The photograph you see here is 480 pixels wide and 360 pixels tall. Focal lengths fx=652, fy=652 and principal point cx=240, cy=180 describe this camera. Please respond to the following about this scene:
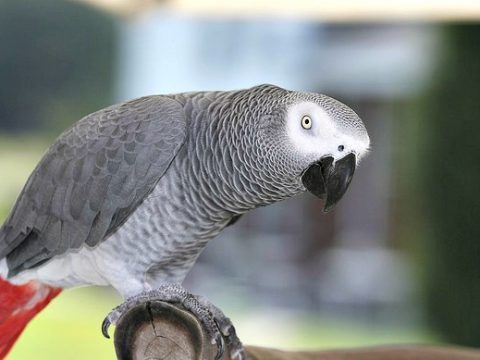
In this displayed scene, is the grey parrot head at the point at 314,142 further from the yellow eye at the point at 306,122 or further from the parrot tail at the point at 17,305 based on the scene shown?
the parrot tail at the point at 17,305

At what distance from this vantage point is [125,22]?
2691 mm

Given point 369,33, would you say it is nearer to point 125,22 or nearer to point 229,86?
point 229,86

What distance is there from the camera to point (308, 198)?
2.75 metres

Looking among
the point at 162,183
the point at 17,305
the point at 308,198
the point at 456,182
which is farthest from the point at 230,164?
the point at 456,182

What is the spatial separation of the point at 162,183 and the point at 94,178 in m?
0.11

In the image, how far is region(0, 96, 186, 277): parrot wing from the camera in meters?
1.02

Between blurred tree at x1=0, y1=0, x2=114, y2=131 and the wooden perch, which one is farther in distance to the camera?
blurred tree at x1=0, y1=0, x2=114, y2=131

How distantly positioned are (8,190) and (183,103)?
1.19m

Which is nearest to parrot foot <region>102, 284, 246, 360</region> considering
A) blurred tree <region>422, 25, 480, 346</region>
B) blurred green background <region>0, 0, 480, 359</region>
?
blurred green background <region>0, 0, 480, 359</region>

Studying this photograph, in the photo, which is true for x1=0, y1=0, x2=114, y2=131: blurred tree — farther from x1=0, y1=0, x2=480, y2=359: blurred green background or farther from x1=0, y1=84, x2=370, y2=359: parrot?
x1=0, y1=84, x2=370, y2=359: parrot

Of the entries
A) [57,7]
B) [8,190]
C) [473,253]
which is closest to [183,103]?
[8,190]

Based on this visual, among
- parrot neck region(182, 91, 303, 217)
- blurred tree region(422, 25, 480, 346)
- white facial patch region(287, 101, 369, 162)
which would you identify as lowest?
blurred tree region(422, 25, 480, 346)

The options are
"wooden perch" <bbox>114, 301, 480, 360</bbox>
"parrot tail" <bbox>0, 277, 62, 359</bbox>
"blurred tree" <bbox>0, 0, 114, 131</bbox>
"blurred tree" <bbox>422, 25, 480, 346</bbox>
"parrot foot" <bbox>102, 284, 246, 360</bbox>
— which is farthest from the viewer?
"blurred tree" <bbox>422, 25, 480, 346</bbox>

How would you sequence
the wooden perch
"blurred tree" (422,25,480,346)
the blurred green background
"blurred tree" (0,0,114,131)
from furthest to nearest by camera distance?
"blurred tree" (422,25,480,346), the blurred green background, "blurred tree" (0,0,114,131), the wooden perch
